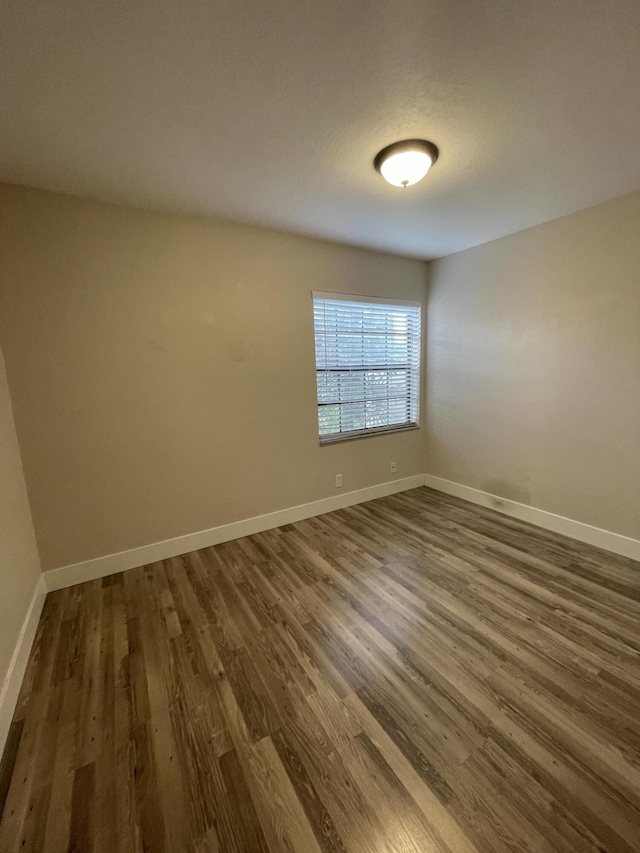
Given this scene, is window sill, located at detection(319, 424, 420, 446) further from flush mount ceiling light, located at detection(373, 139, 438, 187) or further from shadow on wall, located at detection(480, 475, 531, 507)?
flush mount ceiling light, located at detection(373, 139, 438, 187)

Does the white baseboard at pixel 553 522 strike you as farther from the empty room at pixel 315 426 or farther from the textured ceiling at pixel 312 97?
the textured ceiling at pixel 312 97

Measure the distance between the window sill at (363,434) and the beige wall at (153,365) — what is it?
16 centimetres

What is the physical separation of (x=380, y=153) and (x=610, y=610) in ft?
9.23

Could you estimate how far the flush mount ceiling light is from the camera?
62.6 inches

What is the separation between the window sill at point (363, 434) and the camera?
315 cm

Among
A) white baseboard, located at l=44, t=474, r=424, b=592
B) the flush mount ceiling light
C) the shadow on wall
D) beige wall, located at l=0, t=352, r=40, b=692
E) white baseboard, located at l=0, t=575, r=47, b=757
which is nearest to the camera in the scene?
white baseboard, located at l=0, t=575, r=47, b=757

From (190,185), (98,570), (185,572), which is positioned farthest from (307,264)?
(98,570)

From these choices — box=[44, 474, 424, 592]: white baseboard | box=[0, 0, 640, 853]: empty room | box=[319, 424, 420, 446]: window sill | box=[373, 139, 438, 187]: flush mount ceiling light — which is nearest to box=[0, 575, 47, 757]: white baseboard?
box=[0, 0, 640, 853]: empty room

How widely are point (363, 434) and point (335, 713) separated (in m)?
2.36

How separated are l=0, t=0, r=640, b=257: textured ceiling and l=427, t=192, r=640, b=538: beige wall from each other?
0.46 meters

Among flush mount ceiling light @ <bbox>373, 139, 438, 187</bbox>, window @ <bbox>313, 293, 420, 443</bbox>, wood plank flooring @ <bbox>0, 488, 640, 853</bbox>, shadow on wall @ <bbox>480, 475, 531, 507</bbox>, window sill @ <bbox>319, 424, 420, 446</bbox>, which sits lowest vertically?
wood plank flooring @ <bbox>0, 488, 640, 853</bbox>

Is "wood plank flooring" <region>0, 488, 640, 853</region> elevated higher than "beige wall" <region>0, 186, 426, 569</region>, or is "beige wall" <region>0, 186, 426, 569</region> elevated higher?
"beige wall" <region>0, 186, 426, 569</region>

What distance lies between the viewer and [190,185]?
6.23 feet

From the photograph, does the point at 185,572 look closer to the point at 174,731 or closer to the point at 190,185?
the point at 174,731
